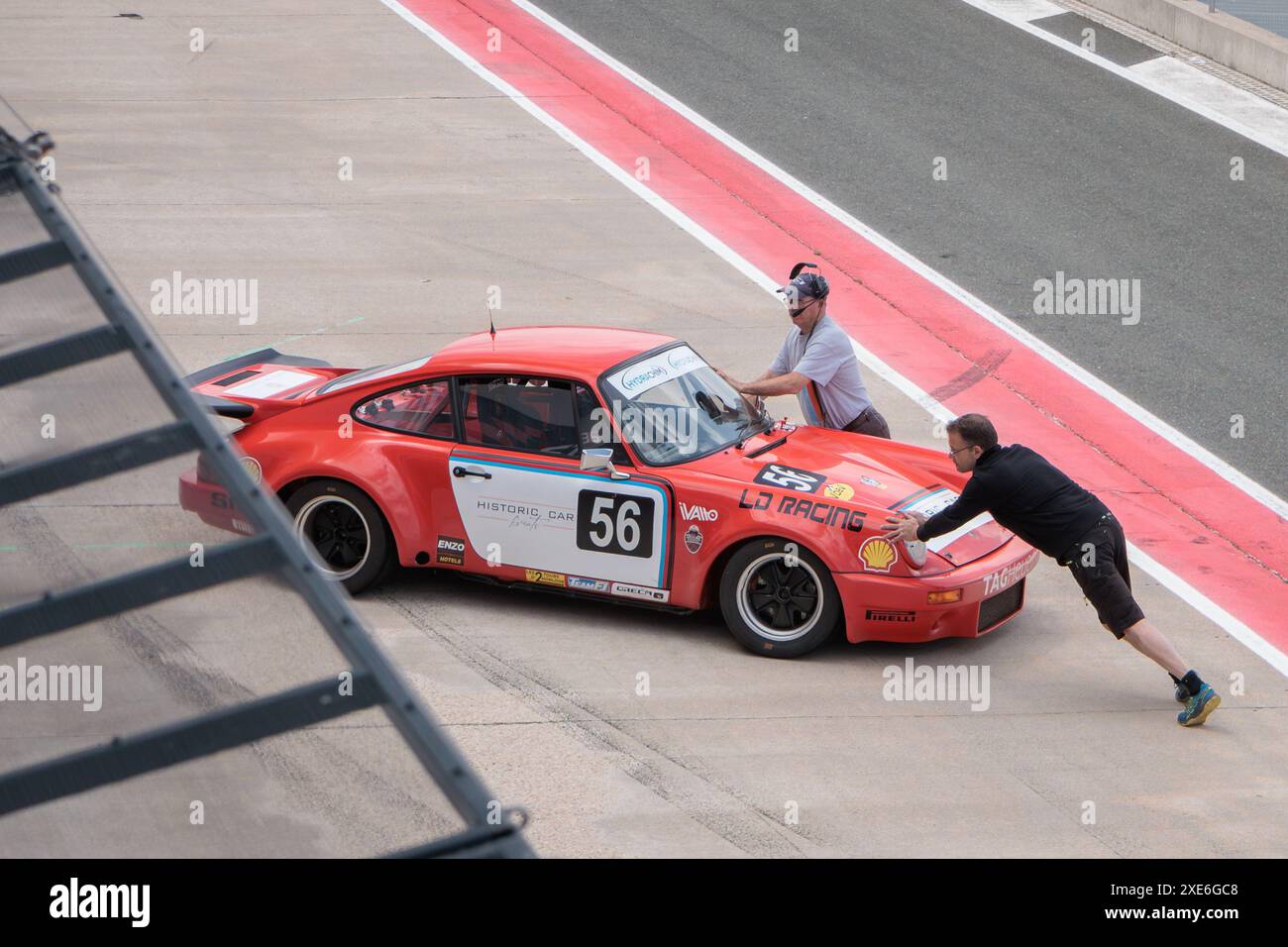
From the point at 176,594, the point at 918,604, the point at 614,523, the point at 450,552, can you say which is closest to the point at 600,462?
the point at 614,523

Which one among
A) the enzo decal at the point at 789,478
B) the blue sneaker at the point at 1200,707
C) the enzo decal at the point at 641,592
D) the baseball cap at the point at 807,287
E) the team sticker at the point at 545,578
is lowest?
the blue sneaker at the point at 1200,707

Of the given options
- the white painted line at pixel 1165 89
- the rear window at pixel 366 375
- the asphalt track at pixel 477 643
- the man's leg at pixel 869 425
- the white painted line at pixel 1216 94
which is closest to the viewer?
the asphalt track at pixel 477 643

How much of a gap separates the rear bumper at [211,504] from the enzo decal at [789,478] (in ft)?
14.5

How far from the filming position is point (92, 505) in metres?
3.80

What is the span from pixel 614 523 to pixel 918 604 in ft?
5.19

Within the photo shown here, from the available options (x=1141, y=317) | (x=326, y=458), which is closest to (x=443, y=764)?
(x=326, y=458)

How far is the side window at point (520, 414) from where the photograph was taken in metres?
8.20

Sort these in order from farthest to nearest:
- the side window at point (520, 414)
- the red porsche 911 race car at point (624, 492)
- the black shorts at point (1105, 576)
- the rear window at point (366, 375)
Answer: the rear window at point (366, 375)
the side window at point (520, 414)
the red porsche 911 race car at point (624, 492)
the black shorts at point (1105, 576)

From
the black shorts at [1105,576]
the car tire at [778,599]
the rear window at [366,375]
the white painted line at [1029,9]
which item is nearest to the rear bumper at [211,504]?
the car tire at [778,599]

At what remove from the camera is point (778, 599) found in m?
8.02

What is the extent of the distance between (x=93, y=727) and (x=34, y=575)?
0.47 m

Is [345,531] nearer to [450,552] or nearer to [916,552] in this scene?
[450,552]

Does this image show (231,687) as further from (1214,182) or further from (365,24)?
(365,24)

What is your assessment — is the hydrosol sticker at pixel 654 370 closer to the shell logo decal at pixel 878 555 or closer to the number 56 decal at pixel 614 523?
the number 56 decal at pixel 614 523
